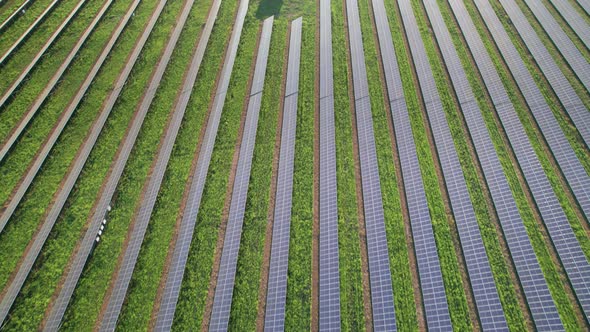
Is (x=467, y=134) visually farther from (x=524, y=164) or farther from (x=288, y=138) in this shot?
(x=288, y=138)

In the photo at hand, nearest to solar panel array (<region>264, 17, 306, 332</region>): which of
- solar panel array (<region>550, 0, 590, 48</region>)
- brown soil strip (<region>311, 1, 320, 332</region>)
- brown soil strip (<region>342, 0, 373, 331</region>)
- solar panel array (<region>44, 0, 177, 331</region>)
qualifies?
brown soil strip (<region>311, 1, 320, 332</region>)

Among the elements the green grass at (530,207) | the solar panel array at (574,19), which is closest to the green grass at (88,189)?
the green grass at (530,207)

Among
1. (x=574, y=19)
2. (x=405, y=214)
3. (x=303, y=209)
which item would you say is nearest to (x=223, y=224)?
(x=303, y=209)

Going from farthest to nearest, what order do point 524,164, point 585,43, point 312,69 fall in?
point 312,69 → point 585,43 → point 524,164

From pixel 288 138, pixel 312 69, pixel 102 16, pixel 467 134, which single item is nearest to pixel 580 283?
pixel 467 134

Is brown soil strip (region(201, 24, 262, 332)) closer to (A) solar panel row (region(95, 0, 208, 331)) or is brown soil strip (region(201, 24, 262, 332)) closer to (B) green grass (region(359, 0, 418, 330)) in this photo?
(A) solar panel row (region(95, 0, 208, 331))

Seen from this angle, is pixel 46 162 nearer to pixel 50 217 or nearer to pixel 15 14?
pixel 50 217
